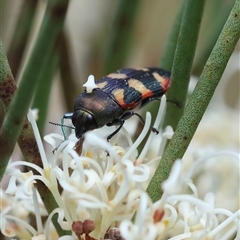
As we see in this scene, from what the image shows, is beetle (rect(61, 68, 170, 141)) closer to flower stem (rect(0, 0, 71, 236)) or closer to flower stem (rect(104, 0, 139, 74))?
flower stem (rect(104, 0, 139, 74))

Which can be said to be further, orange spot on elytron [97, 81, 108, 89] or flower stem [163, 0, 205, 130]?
orange spot on elytron [97, 81, 108, 89]

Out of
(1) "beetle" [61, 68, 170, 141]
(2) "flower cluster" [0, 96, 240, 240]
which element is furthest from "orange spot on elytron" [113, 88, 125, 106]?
(2) "flower cluster" [0, 96, 240, 240]

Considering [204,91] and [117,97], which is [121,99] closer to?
[117,97]

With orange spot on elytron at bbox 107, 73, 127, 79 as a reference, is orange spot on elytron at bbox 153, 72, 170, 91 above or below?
above

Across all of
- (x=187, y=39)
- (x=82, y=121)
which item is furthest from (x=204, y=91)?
(x=82, y=121)

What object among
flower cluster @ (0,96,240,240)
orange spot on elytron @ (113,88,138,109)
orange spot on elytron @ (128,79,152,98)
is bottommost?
flower cluster @ (0,96,240,240)

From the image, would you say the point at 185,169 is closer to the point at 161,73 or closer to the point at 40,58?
the point at 161,73
